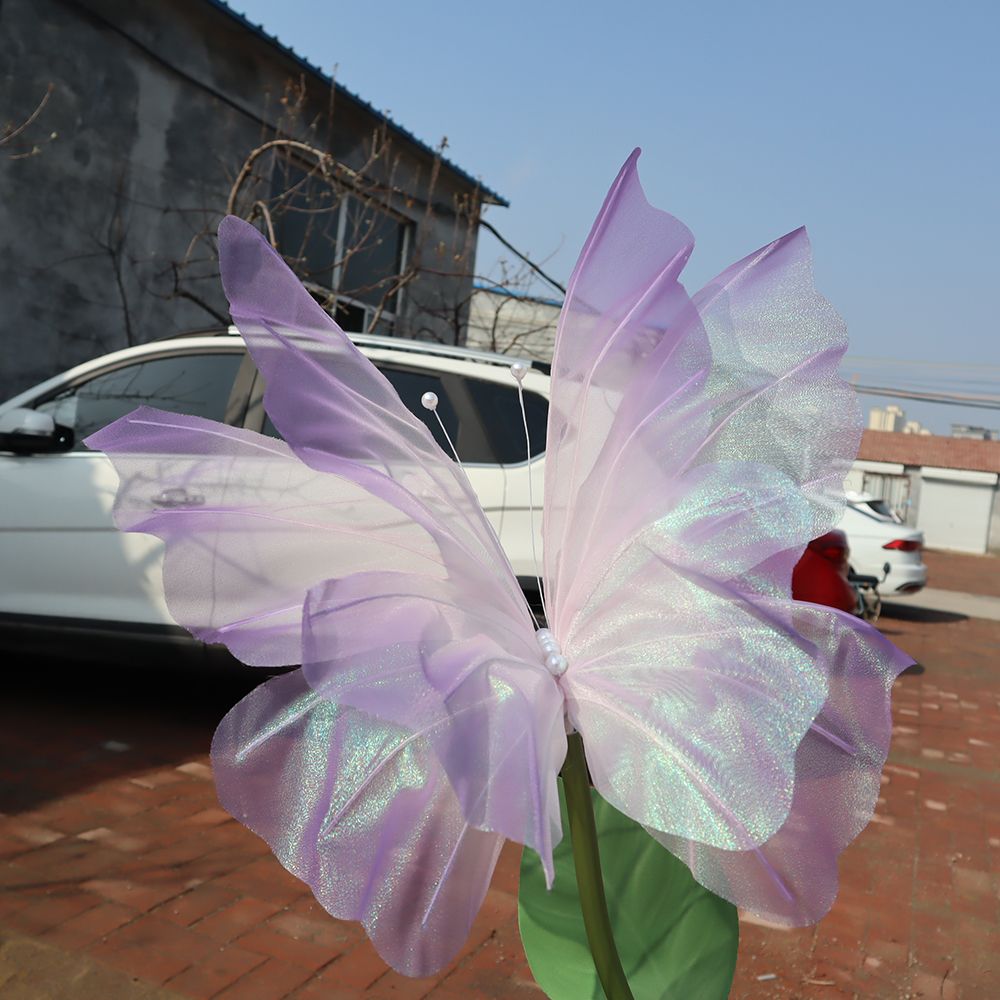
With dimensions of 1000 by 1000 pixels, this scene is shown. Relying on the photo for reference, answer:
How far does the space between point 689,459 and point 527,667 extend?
22 cm

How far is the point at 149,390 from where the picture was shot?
4.68 m

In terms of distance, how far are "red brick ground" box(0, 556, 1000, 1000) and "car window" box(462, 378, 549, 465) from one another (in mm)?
1541

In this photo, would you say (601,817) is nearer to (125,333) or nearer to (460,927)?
(460,927)

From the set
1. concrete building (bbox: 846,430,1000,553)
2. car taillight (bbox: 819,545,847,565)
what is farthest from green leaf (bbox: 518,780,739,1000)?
concrete building (bbox: 846,430,1000,553)

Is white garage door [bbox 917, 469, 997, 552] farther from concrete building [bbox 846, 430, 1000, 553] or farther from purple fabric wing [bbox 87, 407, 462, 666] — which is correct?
purple fabric wing [bbox 87, 407, 462, 666]

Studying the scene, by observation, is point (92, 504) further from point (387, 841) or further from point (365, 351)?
→ point (387, 841)

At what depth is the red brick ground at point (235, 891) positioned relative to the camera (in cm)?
273

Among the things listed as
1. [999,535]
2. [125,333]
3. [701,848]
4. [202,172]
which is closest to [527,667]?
[701,848]

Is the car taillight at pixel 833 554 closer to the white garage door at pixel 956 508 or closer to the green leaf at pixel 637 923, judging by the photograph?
the green leaf at pixel 637 923

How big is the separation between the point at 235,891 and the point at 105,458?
1.91 metres

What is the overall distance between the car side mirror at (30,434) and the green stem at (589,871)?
13.6 ft

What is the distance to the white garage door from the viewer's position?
114 ft

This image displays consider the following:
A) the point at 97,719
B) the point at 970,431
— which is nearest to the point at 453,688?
the point at 97,719

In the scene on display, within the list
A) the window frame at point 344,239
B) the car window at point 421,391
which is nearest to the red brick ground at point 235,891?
the car window at point 421,391
